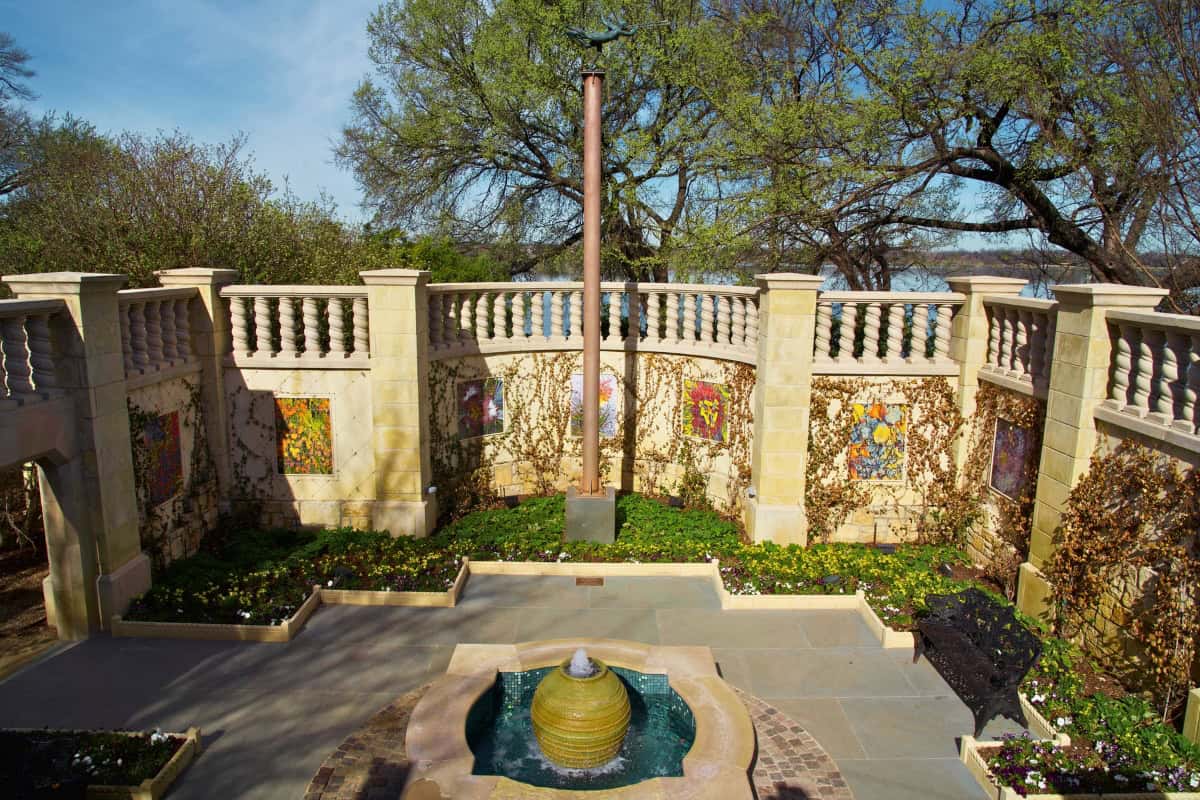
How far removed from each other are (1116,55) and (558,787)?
443 inches

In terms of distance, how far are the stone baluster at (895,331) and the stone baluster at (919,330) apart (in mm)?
192

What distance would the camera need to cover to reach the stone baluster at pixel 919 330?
10180 millimetres

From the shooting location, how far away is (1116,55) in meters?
10.2

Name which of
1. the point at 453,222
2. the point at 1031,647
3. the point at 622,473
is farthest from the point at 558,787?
the point at 453,222

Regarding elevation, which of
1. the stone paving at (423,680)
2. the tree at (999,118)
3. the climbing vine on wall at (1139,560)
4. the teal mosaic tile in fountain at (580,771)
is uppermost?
the tree at (999,118)

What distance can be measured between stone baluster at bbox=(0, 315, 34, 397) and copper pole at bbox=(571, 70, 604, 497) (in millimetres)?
5833

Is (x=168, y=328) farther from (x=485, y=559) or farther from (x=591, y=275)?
(x=591, y=275)

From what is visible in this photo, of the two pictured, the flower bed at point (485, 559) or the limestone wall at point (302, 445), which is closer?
the flower bed at point (485, 559)

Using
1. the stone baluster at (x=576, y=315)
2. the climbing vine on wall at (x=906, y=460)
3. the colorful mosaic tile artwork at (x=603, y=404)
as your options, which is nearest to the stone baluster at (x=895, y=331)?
the climbing vine on wall at (x=906, y=460)

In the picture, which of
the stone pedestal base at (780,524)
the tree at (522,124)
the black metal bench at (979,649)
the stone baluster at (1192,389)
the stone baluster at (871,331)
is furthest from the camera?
the tree at (522,124)

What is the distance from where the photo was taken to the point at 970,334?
32.3 feet

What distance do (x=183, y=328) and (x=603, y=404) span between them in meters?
5.89

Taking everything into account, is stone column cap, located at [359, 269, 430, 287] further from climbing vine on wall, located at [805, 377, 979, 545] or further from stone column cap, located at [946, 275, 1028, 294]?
stone column cap, located at [946, 275, 1028, 294]

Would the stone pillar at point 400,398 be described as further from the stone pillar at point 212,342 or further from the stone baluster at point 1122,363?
the stone baluster at point 1122,363
